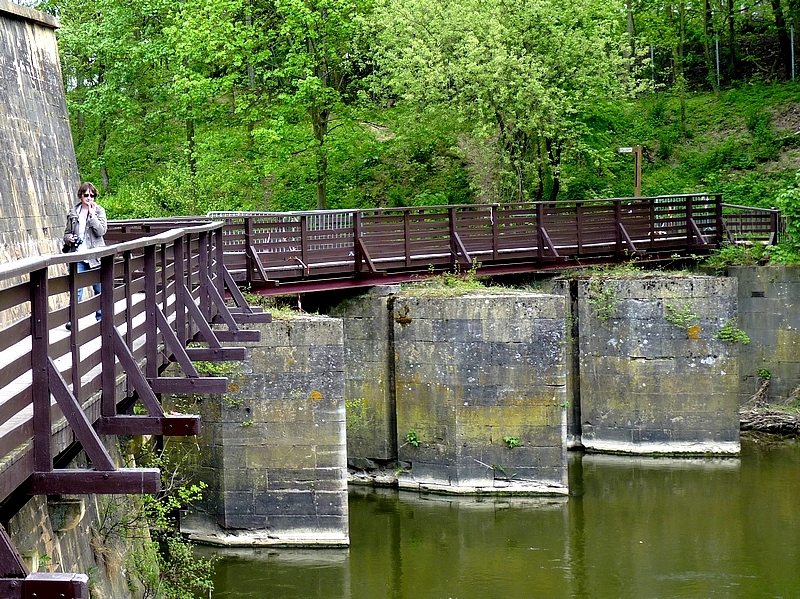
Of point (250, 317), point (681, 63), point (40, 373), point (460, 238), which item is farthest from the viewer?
point (681, 63)

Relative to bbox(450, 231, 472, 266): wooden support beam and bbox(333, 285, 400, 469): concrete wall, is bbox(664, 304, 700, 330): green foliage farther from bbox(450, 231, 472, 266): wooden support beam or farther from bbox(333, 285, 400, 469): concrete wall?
bbox(333, 285, 400, 469): concrete wall

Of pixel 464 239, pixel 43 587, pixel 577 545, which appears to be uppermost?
pixel 464 239

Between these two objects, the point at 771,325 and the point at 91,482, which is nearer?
the point at 91,482

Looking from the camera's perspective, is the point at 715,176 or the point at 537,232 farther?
the point at 715,176

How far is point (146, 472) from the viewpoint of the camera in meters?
6.09

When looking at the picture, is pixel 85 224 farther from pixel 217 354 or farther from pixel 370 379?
pixel 370 379

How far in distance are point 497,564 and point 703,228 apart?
39.5 ft

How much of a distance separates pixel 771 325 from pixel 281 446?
1182 cm

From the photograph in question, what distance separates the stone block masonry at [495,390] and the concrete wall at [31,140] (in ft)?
23.4

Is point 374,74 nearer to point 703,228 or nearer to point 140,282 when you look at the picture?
point 703,228

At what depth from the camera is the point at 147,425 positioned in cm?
721

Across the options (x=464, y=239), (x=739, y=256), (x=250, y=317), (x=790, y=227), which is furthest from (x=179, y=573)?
(x=790, y=227)

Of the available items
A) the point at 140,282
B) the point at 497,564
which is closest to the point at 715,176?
the point at 497,564

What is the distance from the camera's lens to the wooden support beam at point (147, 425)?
6.94m
